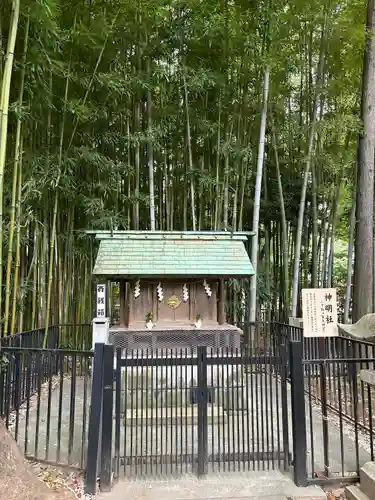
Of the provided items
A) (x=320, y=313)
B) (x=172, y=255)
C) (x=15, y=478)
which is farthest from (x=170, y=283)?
(x=15, y=478)

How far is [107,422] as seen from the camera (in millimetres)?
3188

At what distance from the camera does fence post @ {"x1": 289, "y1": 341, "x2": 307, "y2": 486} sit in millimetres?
3244

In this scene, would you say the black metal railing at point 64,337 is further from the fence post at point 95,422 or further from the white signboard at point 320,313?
the white signboard at point 320,313

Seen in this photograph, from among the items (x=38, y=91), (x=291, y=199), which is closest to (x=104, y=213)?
(x=38, y=91)

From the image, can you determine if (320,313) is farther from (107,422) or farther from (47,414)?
(47,414)

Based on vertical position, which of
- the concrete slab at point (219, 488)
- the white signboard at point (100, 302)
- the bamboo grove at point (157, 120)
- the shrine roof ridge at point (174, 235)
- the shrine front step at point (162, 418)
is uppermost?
the bamboo grove at point (157, 120)

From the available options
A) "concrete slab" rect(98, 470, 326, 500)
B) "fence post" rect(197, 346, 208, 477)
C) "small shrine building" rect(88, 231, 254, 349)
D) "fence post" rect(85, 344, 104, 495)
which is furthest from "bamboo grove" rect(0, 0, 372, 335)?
"concrete slab" rect(98, 470, 326, 500)

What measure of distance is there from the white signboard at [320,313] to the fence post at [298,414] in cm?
99

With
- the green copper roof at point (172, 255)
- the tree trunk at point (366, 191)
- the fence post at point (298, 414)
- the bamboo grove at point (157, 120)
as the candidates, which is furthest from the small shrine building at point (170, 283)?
the fence post at point (298, 414)

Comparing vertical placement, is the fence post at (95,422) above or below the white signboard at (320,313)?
below

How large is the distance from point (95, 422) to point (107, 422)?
0.10 m

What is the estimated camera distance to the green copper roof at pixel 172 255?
5.94 meters

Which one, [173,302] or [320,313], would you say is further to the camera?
[173,302]

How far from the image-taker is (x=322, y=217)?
10031mm
